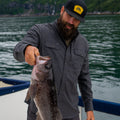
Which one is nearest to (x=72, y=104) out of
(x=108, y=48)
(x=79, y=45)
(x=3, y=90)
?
(x=79, y=45)

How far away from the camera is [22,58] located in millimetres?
3053

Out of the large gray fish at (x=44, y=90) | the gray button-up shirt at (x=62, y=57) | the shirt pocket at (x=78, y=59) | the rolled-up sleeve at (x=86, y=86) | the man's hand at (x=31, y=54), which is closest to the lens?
the man's hand at (x=31, y=54)

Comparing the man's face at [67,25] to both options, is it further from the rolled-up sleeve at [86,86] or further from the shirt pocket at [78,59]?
the rolled-up sleeve at [86,86]

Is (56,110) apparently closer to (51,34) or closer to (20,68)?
(51,34)

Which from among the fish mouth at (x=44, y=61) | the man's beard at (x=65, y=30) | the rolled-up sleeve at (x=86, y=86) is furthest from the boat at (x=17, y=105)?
the fish mouth at (x=44, y=61)

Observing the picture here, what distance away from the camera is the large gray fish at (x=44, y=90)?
9.30 ft

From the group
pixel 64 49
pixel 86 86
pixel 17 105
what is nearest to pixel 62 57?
pixel 64 49

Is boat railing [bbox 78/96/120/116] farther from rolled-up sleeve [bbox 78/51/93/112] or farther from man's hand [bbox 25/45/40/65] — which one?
man's hand [bbox 25/45/40/65]

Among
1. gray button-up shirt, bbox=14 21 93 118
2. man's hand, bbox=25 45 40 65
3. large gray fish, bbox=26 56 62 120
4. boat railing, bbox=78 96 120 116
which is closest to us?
man's hand, bbox=25 45 40 65

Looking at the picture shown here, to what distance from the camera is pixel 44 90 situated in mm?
2990

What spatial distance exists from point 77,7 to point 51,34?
1.95ft

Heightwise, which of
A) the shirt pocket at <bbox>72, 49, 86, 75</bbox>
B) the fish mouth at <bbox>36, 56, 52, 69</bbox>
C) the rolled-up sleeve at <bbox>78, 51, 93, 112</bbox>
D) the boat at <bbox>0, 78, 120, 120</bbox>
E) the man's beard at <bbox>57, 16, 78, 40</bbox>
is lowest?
the boat at <bbox>0, 78, 120, 120</bbox>

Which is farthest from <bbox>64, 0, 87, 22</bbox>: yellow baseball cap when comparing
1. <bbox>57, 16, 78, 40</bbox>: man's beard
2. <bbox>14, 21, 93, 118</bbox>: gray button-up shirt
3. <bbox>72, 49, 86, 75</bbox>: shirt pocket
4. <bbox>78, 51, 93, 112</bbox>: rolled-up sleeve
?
<bbox>78, 51, 93, 112</bbox>: rolled-up sleeve

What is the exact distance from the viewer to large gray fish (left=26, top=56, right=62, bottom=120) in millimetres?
2836
